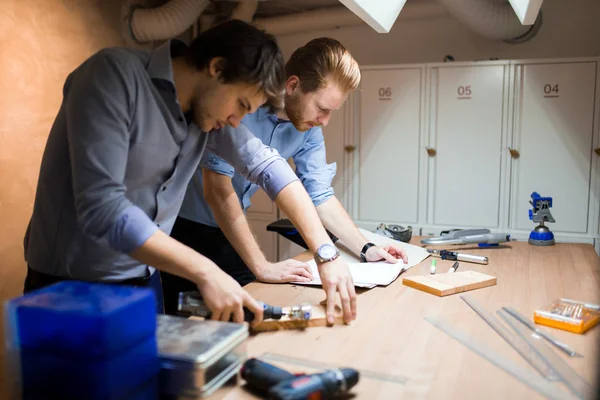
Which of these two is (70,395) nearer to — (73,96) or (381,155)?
(73,96)

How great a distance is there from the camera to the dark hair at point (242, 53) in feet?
3.61

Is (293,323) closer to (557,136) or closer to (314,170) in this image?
(314,170)

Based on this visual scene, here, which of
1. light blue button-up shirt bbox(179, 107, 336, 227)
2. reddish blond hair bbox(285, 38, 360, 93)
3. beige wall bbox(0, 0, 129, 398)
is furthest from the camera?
beige wall bbox(0, 0, 129, 398)

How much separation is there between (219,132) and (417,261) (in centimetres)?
86

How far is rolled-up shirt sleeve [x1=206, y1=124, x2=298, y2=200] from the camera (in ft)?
4.90

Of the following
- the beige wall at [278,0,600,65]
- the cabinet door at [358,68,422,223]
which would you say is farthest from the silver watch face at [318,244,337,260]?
the beige wall at [278,0,600,65]

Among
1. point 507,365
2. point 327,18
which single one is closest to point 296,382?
point 507,365

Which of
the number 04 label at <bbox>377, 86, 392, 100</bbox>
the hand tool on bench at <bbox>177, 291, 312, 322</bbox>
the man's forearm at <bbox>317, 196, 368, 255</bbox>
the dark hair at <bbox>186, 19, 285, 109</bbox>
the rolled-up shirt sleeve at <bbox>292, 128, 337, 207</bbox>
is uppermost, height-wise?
the number 04 label at <bbox>377, 86, 392, 100</bbox>

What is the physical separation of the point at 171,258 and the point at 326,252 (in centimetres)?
52

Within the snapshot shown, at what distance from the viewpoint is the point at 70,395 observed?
705 millimetres

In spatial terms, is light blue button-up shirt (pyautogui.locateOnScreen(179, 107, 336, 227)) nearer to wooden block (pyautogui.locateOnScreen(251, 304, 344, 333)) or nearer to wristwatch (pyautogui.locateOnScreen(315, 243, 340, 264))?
wristwatch (pyautogui.locateOnScreen(315, 243, 340, 264))

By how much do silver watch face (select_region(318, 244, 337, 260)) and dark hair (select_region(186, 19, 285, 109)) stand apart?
0.46 m

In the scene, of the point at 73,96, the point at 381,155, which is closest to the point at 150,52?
the point at 73,96

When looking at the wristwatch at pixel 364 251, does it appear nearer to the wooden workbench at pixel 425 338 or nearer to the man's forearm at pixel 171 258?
the wooden workbench at pixel 425 338
